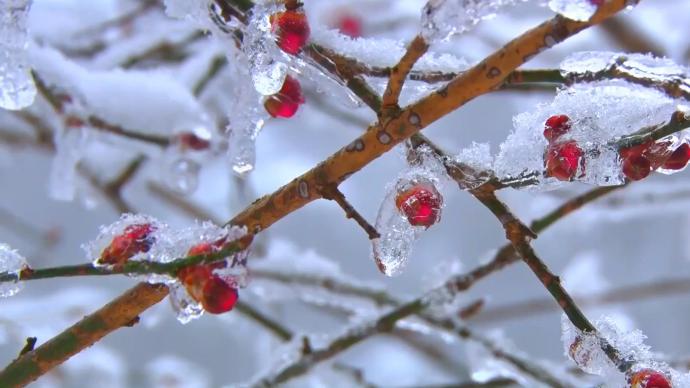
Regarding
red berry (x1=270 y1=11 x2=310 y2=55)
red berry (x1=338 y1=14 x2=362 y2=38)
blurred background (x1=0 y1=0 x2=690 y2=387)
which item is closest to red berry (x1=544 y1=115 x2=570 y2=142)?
red berry (x1=270 y1=11 x2=310 y2=55)

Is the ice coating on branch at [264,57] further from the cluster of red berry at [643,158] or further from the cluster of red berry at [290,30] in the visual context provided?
the cluster of red berry at [643,158]

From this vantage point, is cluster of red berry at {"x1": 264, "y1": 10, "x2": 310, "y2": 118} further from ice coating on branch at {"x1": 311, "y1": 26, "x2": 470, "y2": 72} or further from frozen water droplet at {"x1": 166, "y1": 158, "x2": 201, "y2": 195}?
frozen water droplet at {"x1": 166, "y1": 158, "x2": 201, "y2": 195}

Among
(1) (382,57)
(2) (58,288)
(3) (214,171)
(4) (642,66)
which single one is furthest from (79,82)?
(2) (58,288)

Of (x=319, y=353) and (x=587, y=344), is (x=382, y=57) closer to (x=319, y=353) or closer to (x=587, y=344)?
(x=587, y=344)

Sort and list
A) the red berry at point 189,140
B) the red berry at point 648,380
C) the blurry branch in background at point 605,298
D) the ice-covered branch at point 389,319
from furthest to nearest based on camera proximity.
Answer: the blurry branch in background at point 605,298
the red berry at point 189,140
the ice-covered branch at point 389,319
the red berry at point 648,380

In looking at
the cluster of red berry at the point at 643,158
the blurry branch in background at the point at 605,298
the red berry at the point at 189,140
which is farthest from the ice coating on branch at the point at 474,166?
the blurry branch in background at the point at 605,298

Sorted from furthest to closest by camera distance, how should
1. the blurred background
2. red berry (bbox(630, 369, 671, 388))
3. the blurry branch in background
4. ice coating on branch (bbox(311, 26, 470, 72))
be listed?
the blurred background, the blurry branch in background, ice coating on branch (bbox(311, 26, 470, 72)), red berry (bbox(630, 369, 671, 388))
